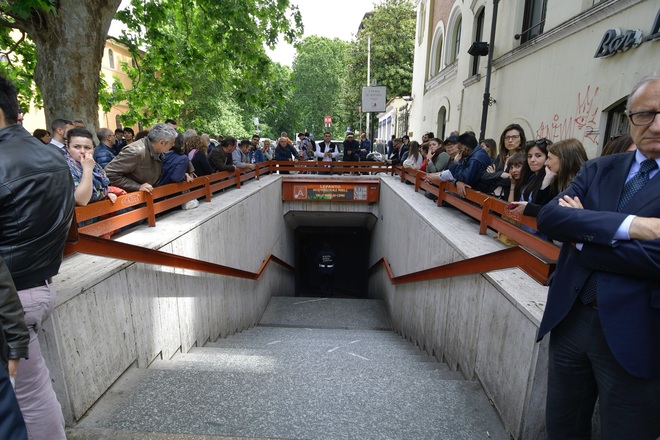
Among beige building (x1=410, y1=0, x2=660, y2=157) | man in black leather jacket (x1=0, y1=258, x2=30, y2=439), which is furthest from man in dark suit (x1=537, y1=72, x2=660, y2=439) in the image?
beige building (x1=410, y1=0, x2=660, y2=157)

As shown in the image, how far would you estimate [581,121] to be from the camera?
6320 millimetres

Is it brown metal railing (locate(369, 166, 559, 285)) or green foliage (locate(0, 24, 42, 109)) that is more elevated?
green foliage (locate(0, 24, 42, 109))

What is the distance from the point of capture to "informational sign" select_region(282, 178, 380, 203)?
10992 millimetres

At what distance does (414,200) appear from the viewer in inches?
265

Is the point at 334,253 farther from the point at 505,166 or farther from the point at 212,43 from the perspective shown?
the point at 505,166

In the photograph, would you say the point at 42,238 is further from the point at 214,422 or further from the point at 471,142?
the point at 471,142

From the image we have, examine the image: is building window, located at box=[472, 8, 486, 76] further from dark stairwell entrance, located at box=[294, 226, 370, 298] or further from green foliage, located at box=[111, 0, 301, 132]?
dark stairwell entrance, located at box=[294, 226, 370, 298]

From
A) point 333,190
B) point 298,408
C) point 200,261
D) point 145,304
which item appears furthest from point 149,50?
point 298,408

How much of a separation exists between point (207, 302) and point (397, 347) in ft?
8.84

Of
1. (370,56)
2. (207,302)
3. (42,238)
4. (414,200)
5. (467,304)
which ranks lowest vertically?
(207,302)

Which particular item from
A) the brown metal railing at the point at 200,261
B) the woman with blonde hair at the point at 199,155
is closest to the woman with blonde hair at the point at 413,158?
the brown metal railing at the point at 200,261

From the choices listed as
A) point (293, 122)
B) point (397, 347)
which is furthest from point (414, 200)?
point (293, 122)

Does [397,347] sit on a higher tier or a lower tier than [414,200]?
lower

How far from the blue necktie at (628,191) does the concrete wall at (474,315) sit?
55 centimetres
